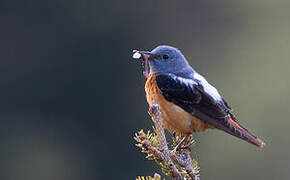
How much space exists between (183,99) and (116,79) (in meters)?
31.2

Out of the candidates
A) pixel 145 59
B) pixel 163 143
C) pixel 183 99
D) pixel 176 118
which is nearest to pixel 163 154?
pixel 163 143

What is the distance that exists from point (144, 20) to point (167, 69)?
34.7 meters

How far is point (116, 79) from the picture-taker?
39750 millimetres

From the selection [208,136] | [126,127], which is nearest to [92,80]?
[126,127]

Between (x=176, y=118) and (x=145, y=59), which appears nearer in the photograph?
(x=176, y=118)

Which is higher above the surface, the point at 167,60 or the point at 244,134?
the point at 167,60

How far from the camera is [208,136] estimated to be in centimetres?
3425

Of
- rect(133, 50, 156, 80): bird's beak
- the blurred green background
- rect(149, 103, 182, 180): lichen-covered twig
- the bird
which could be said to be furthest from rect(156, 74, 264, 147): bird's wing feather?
the blurred green background

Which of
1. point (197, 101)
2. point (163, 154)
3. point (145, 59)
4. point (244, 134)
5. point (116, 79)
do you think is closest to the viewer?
point (163, 154)

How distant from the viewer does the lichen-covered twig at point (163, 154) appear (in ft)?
21.4

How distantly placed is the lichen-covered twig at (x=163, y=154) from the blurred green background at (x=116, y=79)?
2445cm

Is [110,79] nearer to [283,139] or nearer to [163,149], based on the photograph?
[283,139]

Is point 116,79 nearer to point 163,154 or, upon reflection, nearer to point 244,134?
point 244,134

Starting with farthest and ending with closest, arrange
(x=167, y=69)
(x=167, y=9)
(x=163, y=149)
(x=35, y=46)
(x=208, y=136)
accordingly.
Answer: (x=167, y=9), (x=35, y=46), (x=208, y=136), (x=167, y=69), (x=163, y=149)
